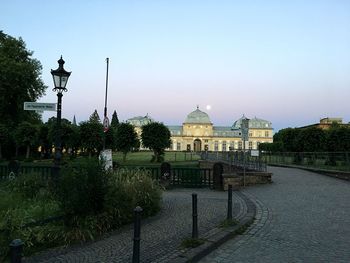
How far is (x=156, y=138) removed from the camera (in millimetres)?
44406

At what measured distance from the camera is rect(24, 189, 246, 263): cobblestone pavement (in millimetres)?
6512

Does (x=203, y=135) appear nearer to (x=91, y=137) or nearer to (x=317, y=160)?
(x=91, y=137)

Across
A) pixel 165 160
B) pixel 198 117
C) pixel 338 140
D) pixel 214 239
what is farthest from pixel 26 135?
pixel 198 117

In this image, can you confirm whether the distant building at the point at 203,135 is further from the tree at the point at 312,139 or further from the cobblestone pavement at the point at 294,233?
the cobblestone pavement at the point at 294,233

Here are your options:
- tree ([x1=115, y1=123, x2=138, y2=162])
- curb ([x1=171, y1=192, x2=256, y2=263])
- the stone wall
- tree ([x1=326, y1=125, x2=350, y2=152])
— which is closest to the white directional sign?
curb ([x1=171, y1=192, x2=256, y2=263])

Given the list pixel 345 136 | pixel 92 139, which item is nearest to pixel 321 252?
pixel 345 136

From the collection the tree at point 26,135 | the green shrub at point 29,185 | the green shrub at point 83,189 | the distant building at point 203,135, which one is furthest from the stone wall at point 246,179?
the distant building at point 203,135

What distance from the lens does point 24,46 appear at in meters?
56.3

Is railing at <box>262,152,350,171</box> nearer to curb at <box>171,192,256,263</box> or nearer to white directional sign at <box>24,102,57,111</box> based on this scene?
curb at <box>171,192,256,263</box>

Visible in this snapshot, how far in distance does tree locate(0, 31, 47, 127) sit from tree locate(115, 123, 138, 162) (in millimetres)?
15115

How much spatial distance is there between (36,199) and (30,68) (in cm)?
4592

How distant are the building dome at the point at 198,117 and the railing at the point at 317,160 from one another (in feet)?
355

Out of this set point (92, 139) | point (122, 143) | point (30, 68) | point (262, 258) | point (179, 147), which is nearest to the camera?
point (262, 258)

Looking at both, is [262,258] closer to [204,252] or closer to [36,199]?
[204,252]
